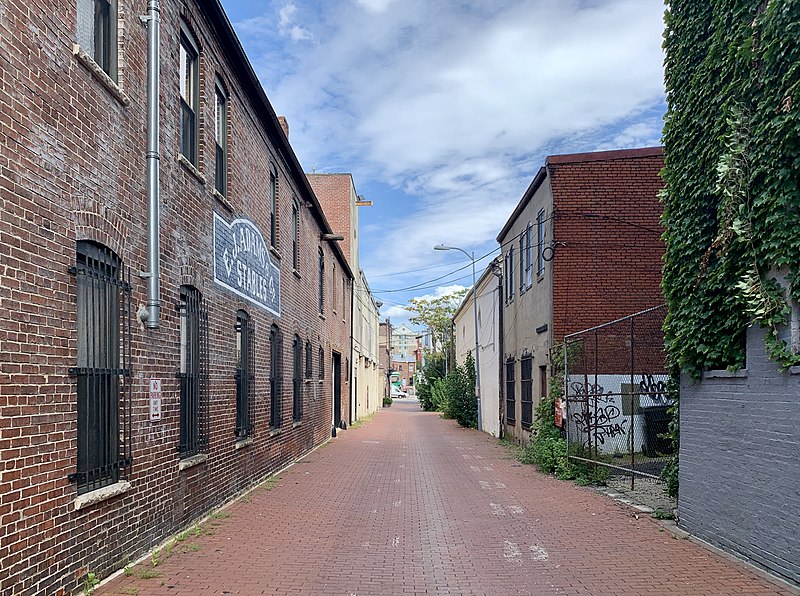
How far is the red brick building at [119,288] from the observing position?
17.3ft

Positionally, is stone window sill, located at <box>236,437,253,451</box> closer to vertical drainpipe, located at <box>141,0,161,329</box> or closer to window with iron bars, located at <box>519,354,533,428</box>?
vertical drainpipe, located at <box>141,0,161,329</box>

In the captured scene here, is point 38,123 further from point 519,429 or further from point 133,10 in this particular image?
point 519,429

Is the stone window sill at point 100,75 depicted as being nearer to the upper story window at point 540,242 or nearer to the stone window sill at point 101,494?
the stone window sill at point 101,494

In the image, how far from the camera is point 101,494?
6.43 m

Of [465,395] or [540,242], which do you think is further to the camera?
[465,395]

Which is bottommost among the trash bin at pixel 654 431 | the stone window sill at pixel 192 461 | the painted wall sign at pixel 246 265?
the trash bin at pixel 654 431

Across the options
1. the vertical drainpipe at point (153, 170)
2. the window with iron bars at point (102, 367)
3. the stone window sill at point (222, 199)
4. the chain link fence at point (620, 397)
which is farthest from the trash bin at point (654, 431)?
the window with iron bars at point (102, 367)

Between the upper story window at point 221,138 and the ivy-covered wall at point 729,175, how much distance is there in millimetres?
6404

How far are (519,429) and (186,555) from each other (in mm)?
14971

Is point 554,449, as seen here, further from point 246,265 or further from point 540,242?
point 246,265

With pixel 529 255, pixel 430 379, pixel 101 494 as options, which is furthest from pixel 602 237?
pixel 430 379

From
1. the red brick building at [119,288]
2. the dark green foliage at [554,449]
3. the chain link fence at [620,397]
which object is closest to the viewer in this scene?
the red brick building at [119,288]

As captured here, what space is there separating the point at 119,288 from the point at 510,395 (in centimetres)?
1793

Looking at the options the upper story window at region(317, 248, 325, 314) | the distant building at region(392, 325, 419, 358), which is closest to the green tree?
the upper story window at region(317, 248, 325, 314)
